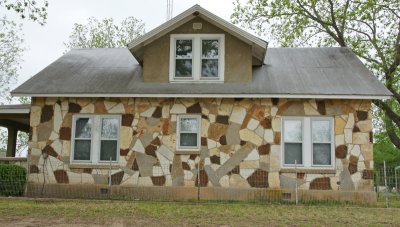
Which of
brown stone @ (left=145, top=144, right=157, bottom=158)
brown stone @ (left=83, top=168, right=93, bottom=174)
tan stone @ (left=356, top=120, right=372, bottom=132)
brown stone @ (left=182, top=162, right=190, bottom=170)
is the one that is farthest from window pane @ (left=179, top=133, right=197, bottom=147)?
tan stone @ (left=356, top=120, right=372, bottom=132)

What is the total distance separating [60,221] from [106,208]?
232cm

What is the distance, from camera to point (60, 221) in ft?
31.6

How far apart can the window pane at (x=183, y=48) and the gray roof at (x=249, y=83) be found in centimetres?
106

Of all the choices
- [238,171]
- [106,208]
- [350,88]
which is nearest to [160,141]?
[238,171]

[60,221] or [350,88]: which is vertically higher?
[350,88]

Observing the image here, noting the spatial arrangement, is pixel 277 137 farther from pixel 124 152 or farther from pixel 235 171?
pixel 124 152

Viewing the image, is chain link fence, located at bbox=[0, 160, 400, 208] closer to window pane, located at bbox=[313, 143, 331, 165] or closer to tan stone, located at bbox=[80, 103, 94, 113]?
window pane, located at bbox=[313, 143, 331, 165]

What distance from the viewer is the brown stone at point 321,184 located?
1467 cm

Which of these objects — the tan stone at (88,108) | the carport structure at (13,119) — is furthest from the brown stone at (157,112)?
the carport structure at (13,119)

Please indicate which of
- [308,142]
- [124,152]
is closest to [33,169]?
[124,152]

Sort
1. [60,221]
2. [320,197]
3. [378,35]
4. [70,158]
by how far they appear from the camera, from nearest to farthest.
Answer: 1. [60,221]
2. [320,197]
3. [70,158]
4. [378,35]

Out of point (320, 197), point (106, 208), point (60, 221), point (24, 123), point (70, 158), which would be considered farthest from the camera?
point (24, 123)

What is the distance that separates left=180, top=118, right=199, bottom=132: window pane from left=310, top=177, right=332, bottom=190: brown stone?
3988 millimetres

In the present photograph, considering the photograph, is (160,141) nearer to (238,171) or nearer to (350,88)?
(238,171)
